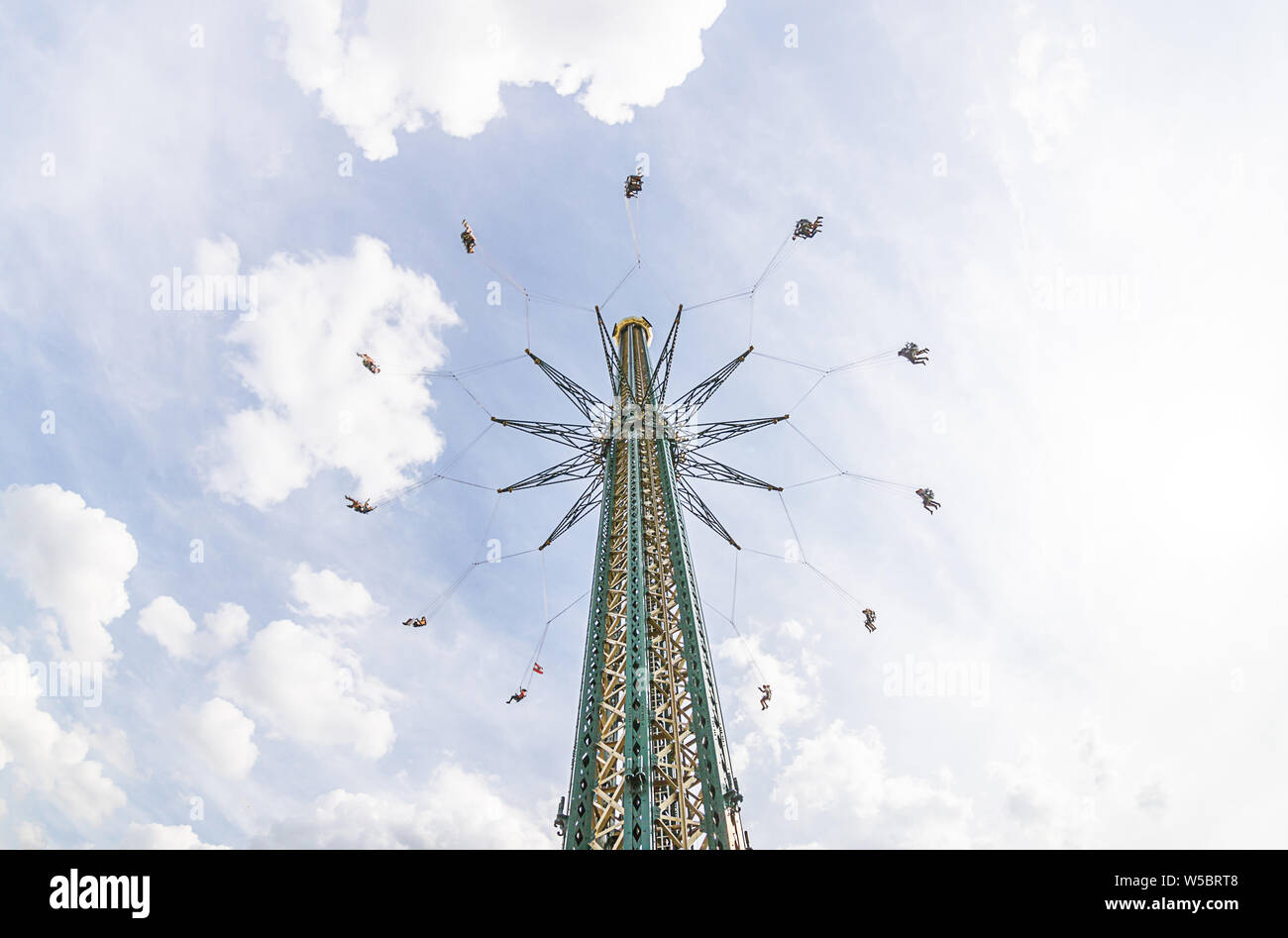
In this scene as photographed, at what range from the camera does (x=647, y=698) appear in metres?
19.4

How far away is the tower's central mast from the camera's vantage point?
56.6 feet

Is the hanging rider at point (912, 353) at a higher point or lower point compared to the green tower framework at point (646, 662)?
higher

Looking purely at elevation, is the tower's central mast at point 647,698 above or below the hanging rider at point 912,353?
below

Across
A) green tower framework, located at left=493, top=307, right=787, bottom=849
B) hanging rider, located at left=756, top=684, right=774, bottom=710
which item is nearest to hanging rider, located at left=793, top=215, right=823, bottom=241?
green tower framework, located at left=493, top=307, right=787, bottom=849

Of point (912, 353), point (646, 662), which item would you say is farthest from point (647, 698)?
point (912, 353)

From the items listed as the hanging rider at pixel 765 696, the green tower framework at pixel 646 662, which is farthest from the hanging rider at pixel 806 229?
the hanging rider at pixel 765 696

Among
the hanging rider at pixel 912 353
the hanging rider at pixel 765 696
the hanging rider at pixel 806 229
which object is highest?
the hanging rider at pixel 806 229

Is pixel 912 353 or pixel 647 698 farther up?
pixel 912 353

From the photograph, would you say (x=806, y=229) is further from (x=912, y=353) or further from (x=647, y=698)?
(x=647, y=698)

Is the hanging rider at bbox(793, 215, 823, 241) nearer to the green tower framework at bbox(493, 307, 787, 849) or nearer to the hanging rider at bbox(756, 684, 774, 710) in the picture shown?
the green tower framework at bbox(493, 307, 787, 849)

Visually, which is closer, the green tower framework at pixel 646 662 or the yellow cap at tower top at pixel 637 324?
the green tower framework at pixel 646 662

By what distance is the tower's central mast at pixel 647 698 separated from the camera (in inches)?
680

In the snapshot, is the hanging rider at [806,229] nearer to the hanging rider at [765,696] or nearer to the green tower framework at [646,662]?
the green tower framework at [646,662]

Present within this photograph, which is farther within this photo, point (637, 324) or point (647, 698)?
point (637, 324)
